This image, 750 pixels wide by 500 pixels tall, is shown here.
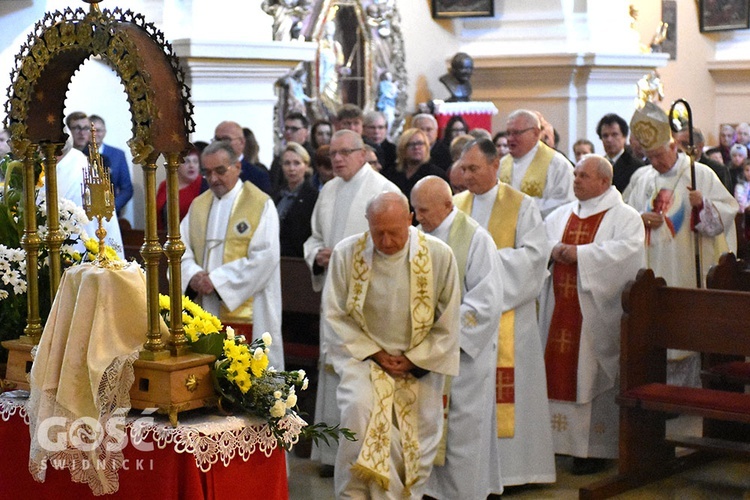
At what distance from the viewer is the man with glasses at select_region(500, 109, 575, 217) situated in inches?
318

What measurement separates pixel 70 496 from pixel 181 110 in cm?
131

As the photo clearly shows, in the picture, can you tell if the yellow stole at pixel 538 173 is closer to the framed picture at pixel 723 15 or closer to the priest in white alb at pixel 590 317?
the priest in white alb at pixel 590 317

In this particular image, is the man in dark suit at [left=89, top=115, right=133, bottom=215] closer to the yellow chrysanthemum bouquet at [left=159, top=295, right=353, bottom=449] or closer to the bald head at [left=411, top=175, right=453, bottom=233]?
the bald head at [left=411, top=175, right=453, bottom=233]

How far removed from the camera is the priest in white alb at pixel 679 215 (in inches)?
323

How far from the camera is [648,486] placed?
6641 millimetres

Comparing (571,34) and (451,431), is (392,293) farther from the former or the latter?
(571,34)

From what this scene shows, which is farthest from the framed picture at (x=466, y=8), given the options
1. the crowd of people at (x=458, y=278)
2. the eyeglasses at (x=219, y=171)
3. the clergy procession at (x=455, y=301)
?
the eyeglasses at (x=219, y=171)

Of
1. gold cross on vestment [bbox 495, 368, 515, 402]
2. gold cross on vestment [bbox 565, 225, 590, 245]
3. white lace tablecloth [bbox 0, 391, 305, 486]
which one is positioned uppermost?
gold cross on vestment [bbox 565, 225, 590, 245]

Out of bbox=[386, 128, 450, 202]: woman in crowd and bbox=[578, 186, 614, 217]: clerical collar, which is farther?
bbox=[386, 128, 450, 202]: woman in crowd

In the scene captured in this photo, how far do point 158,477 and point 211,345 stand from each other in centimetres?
46

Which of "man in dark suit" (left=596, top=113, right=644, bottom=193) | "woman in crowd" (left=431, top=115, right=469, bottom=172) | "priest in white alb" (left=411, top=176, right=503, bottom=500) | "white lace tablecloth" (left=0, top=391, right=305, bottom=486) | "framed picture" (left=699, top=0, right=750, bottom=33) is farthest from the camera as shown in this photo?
"framed picture" (left=699, top=0, right=750, bottom=33)

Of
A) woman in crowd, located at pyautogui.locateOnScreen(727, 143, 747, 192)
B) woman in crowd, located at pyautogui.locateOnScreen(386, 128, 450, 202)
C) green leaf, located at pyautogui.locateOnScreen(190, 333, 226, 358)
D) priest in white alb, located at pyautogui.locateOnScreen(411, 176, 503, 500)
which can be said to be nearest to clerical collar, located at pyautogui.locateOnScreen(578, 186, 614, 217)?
priest in white alb, located at pyautogui.locateOnScreen(411, 176, 503, 500)

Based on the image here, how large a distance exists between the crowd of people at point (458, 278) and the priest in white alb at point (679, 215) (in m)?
0.01

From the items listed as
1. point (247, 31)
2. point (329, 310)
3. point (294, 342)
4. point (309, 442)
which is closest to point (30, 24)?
point (247, 31)
